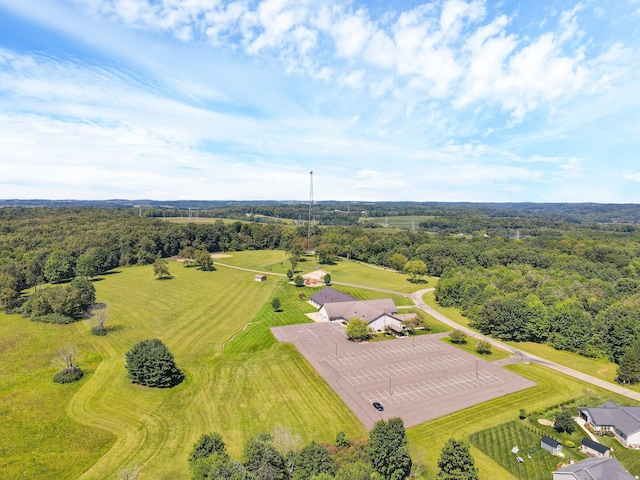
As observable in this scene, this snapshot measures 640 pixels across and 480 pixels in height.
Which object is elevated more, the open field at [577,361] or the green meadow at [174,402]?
the green meadow at [174,402]

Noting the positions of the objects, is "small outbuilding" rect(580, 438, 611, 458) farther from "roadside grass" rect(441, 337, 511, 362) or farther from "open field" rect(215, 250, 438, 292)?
"open field" rect(215, 250, 438, 292)

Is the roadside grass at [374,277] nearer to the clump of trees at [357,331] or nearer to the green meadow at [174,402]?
the green meadow at [174,402]

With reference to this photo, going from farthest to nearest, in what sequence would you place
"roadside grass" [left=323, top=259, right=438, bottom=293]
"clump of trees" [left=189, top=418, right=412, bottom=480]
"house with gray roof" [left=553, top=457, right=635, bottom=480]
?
"roadside grass" [left=323, top=259, right=438, bottom=293] → "house with gray roof" [left=553, top=457, right=635, bottom=480] → "clump of trees" [left=189, top=418, right=412, bottom=480]

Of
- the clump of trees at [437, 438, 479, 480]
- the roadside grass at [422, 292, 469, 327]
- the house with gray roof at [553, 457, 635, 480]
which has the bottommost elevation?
the roadside grass at [422, 292, 469, 327]

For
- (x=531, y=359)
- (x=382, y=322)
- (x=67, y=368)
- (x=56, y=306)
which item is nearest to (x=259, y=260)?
(x=56, y=306)

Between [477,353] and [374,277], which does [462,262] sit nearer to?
[374,277]

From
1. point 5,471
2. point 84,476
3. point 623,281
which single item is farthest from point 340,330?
point 623,281

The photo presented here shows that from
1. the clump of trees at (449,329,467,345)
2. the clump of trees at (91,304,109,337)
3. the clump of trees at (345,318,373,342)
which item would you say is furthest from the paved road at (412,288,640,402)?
the clump of trees at (91,304,109,337)

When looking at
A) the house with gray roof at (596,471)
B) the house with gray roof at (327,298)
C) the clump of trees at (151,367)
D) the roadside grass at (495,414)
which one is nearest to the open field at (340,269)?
the house with gray roof at (327,298)
